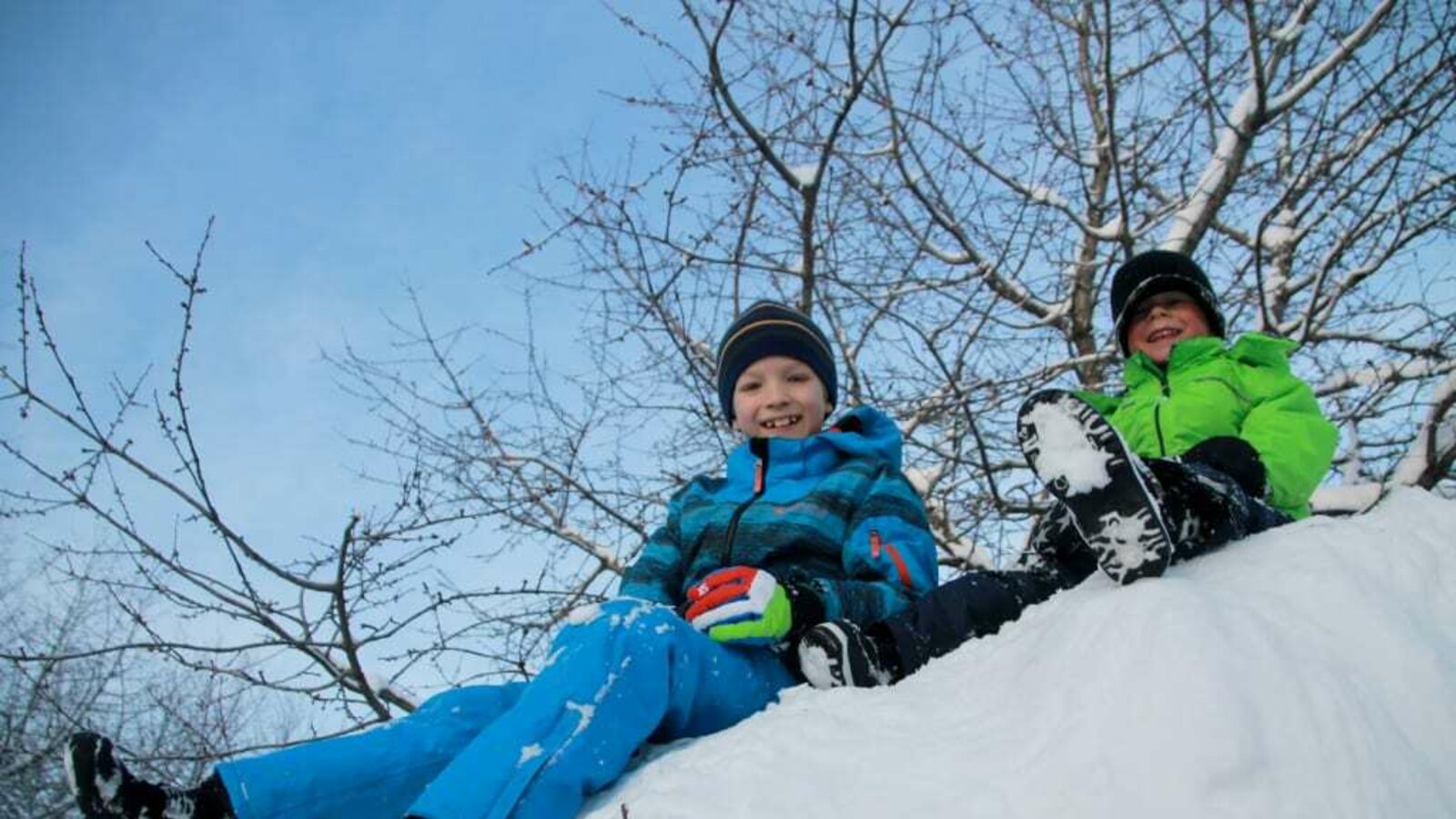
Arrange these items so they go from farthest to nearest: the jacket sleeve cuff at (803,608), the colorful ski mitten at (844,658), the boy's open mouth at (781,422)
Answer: the boy's open mouth at (781,422) → the jacket sleeve cuff at (803,608) → the colorful ski mitten at (844,658)

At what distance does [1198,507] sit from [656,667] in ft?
3.54

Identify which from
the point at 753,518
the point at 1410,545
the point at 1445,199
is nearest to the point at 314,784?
the point at 753,518

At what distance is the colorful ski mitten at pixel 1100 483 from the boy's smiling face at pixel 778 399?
3.92ft

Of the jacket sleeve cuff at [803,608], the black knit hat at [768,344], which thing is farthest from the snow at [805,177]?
the jacket sleeve cuff at [803,608]

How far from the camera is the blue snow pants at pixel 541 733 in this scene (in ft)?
5.19

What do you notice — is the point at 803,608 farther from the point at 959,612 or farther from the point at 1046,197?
the point at 1046,197

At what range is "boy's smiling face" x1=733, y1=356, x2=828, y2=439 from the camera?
2.95 meters

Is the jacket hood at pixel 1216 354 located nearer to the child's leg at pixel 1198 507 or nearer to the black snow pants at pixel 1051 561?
the black snow pants at pixel 1051 561

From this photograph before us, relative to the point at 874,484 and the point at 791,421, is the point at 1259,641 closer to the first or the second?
the point at 874,484

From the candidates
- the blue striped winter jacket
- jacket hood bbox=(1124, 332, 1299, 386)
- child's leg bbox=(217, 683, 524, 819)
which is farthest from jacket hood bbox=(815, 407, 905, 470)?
child's leg bbox=(217, 683, 524, 819)

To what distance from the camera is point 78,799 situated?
180 cm

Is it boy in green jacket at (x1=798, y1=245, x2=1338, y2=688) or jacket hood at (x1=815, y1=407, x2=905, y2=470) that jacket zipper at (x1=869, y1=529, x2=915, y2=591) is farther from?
jacket hood at (x1=815, y1=407, x2=905, y2=470)

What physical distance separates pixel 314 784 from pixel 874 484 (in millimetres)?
1447

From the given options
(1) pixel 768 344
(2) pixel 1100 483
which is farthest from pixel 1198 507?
(1) pixel 768 344
